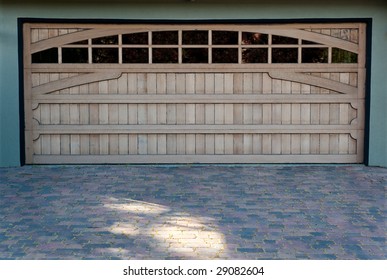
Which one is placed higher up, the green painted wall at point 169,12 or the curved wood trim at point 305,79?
the green painted wall at point 169,12

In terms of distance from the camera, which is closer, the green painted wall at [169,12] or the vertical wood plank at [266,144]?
the green painted wall at [169,12]

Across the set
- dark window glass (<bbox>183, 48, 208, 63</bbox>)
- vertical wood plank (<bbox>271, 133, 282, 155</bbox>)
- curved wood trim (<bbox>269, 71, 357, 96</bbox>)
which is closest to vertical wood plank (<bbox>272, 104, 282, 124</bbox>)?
vertical wood plank (<bbox>271, 133, 282, 155</bbox>)

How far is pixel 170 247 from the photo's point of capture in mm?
4875

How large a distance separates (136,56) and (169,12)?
839 mm

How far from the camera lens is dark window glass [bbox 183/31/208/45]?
8.65 m

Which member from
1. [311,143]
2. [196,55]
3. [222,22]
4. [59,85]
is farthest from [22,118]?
[311,143]

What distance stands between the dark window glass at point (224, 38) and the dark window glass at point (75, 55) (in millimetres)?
1984

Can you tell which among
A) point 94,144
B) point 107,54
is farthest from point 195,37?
point 94,144

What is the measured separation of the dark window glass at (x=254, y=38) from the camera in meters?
8.64

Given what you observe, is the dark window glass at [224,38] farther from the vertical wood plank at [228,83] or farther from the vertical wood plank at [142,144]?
the vertical wood plank at [142,144]

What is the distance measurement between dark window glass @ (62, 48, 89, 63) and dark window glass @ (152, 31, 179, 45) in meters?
1.07

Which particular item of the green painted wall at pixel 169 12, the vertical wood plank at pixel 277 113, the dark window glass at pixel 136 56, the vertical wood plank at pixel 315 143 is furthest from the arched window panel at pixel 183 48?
the vertical wood plank at pixel 315 143

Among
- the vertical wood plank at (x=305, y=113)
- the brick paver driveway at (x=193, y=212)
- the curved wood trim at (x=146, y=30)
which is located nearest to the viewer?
the brick paver driveway at (x=193, y=212)

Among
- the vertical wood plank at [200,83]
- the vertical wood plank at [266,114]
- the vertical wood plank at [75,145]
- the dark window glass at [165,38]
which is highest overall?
the dark window glass at [165,38]
